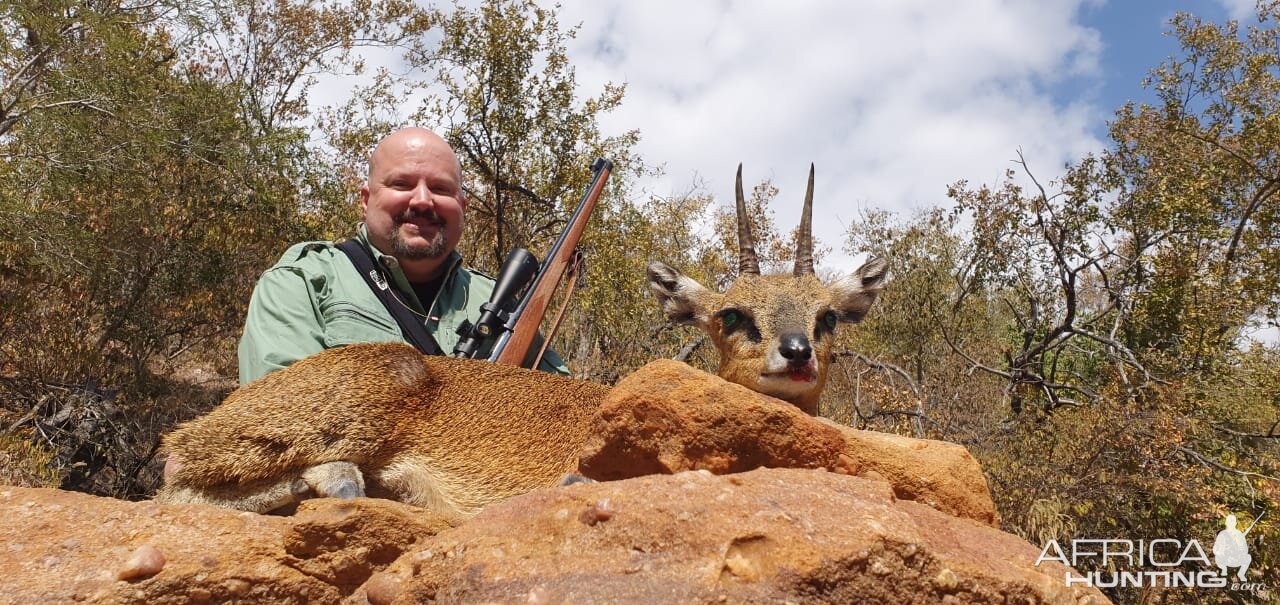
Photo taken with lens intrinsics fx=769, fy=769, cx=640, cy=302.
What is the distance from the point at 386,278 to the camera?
6.64 m

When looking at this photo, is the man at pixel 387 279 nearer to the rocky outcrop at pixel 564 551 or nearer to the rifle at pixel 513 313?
the rifle at pixel 513 313

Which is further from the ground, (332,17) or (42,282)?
(332,17)

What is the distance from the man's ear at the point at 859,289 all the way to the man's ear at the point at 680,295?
1216mm

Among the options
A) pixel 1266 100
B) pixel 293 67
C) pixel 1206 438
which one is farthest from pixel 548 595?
pixel 293 67

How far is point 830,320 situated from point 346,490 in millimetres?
4106

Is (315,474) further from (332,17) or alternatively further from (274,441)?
(332,17)

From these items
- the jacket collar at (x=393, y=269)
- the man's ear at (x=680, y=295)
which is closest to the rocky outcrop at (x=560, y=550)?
the jacket collar at (x=393, y=269)

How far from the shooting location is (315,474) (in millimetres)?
3773

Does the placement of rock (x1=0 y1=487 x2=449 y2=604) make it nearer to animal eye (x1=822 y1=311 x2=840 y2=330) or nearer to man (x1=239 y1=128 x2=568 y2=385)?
man (x1=239 y1=128 x2=568 y2=385)

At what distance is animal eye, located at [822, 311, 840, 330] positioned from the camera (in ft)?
20.8

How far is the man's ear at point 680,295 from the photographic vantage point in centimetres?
733

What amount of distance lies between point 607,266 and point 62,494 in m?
12.3

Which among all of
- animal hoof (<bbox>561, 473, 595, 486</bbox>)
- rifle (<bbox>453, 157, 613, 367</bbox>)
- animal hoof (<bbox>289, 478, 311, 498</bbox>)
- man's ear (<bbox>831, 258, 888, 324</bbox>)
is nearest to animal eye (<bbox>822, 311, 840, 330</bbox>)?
man's ear (<bbox>831, 258, 888, 324</bbox>)

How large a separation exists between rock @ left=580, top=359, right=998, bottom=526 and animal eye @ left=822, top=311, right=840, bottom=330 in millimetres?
2659
